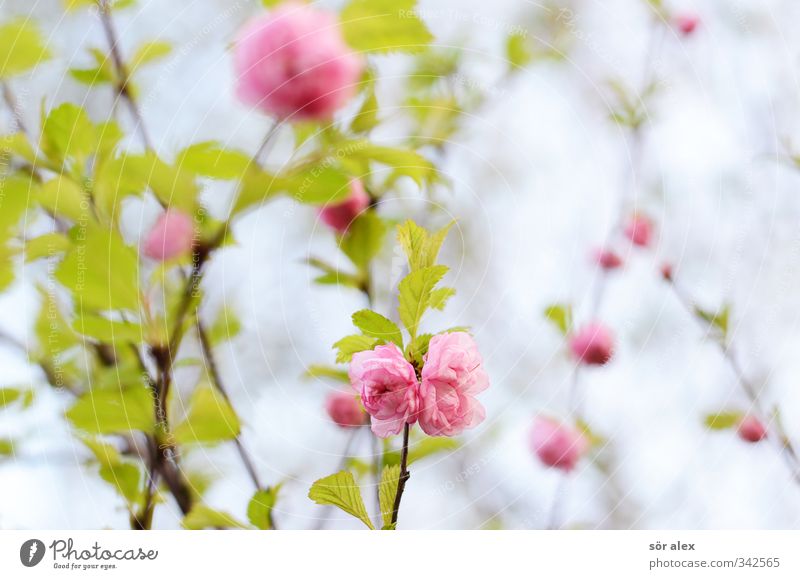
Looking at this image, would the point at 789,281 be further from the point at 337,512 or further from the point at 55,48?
the point at 55,48

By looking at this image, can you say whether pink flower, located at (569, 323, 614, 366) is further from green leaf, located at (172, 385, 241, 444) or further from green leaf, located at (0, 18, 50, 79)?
green leaf, located at (0, 18, 50, 79)

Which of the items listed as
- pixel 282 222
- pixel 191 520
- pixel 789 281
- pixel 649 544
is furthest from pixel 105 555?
pixel 789 281

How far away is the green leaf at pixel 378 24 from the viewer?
14.9 inches

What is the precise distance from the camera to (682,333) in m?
0.47

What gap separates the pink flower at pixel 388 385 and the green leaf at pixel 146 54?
217mm

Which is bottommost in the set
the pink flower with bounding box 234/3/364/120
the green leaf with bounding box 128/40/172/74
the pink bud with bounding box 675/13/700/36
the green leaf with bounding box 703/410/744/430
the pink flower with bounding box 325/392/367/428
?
the pink flower with bounding box 325/392/367/428

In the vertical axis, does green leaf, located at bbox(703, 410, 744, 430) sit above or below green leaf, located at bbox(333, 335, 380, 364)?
above

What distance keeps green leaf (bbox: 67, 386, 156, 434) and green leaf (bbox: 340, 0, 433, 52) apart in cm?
22

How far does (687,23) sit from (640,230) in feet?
0.46

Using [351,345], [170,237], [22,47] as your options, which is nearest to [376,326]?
[351,345]

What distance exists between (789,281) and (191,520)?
0.41m

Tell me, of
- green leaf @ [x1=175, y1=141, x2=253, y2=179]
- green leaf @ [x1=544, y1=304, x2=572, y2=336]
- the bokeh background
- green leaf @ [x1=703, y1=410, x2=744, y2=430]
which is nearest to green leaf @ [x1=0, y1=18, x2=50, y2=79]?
the bokeh background

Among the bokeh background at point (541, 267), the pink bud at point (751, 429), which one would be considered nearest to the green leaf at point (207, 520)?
the bokeh background at point (541, 267)

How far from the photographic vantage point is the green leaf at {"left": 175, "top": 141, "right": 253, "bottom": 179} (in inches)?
15.1
